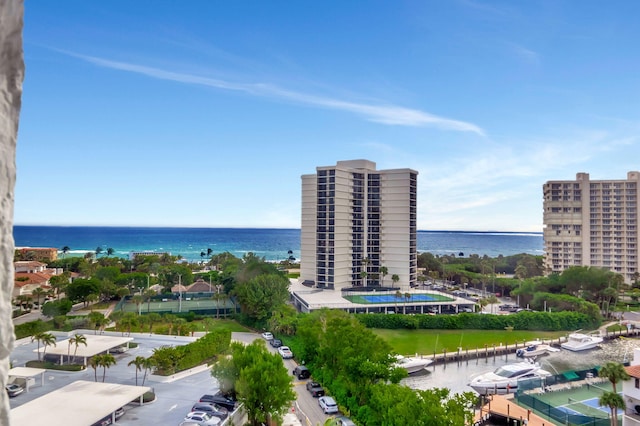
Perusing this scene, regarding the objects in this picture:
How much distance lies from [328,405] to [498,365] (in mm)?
16055

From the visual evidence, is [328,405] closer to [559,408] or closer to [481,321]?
[559,408]

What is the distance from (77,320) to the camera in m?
39.8

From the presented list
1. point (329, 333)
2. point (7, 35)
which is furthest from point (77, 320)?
point (7, 35)

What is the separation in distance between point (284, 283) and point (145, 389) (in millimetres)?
24107

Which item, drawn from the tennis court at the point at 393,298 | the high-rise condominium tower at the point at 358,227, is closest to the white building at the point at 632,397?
the tennis court at the point at 393,298

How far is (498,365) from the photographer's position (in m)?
32.2

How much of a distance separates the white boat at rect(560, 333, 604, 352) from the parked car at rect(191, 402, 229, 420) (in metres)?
30.6

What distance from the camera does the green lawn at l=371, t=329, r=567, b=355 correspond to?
36469mm

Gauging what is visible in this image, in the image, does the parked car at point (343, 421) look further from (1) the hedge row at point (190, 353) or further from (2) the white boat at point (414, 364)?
(1) the hedge row at point (190, 353)

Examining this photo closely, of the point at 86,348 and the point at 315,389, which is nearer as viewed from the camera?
the point at 315,389

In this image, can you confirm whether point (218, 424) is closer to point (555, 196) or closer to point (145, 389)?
point (145, 389)

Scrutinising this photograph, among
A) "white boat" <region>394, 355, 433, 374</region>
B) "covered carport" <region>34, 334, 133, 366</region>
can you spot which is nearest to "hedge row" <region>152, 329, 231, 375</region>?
"covered carport" <region>34, 334, 133, 366</region>

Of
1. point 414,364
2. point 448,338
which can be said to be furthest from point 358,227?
point 414,364

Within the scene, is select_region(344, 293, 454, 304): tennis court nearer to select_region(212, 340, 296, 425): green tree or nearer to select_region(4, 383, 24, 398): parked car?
select_region(212, 340, 296, 425): green tree
